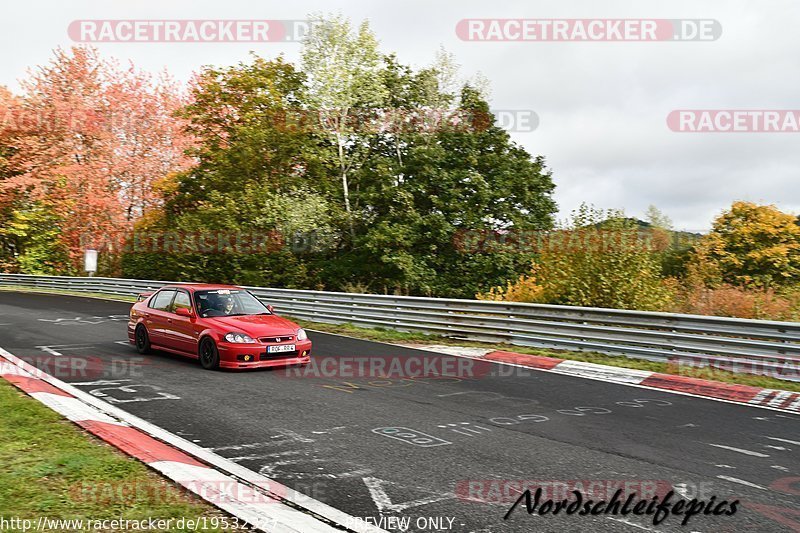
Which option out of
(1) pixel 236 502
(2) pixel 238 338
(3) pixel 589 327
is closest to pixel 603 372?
(3) pixel 589 327

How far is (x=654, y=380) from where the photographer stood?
10.7 meters

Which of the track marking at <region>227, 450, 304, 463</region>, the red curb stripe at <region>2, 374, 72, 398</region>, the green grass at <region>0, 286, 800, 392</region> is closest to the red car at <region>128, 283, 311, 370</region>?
the red curb stripe at <region>2, 374, 72, 398</region>

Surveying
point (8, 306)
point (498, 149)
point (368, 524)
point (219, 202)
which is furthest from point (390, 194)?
point (368, 524)

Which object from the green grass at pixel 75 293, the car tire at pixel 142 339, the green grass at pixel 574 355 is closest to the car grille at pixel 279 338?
the car tire at pixel 142 339

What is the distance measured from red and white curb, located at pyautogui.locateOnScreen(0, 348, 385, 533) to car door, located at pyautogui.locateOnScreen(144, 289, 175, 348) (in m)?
3.79

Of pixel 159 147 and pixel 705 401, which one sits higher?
pixel 159 147

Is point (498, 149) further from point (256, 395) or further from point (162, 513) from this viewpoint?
point (162, 513)

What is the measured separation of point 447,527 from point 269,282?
29.9m

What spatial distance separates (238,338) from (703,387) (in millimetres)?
7602

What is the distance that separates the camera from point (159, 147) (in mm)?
46000

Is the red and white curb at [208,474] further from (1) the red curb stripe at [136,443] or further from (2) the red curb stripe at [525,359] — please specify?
(2) the red curb stripe at [525,359]

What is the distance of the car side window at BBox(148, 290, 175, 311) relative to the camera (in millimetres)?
→ 12441

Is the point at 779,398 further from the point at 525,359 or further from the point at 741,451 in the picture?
the point at 525,359

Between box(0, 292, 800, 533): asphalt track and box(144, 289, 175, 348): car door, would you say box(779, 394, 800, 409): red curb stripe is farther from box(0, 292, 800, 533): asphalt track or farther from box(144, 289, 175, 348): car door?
box(144, 289, 175, 348): car door
